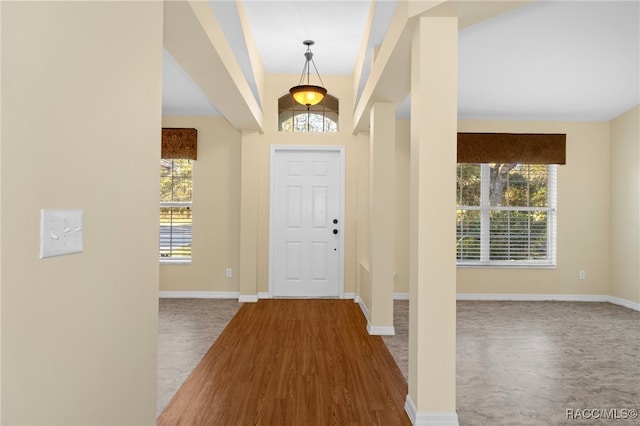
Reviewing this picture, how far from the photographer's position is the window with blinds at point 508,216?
6137mm

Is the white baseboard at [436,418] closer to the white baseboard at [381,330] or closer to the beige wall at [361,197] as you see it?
the white baseboard at [381,330]

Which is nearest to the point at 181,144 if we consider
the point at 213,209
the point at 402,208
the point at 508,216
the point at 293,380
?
the point at 213,209

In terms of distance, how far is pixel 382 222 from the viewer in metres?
4.33

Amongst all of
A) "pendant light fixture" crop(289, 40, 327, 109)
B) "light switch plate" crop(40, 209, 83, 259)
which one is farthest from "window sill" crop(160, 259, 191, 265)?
"light switch plate" crop(40, 209, 83, 259)

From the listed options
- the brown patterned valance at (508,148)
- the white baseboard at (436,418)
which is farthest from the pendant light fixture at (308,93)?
the white baseboard at (436,418)

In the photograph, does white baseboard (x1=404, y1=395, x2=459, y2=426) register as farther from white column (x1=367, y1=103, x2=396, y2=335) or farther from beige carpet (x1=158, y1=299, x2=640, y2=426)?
white column (x1=367, y1=103, x2=396, y2=335)

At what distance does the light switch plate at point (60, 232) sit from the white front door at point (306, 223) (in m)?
4.80

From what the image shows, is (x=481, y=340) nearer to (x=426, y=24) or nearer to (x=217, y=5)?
(x=426, y=24)

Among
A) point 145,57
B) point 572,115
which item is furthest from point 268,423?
point 572,115

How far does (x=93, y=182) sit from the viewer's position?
1.34 metres

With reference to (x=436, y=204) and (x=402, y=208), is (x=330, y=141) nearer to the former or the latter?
(x=402, y=208)

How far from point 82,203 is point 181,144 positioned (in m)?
5.01

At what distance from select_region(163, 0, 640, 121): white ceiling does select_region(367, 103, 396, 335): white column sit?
2.59 feet

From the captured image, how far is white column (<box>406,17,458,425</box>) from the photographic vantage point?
2439 mm
